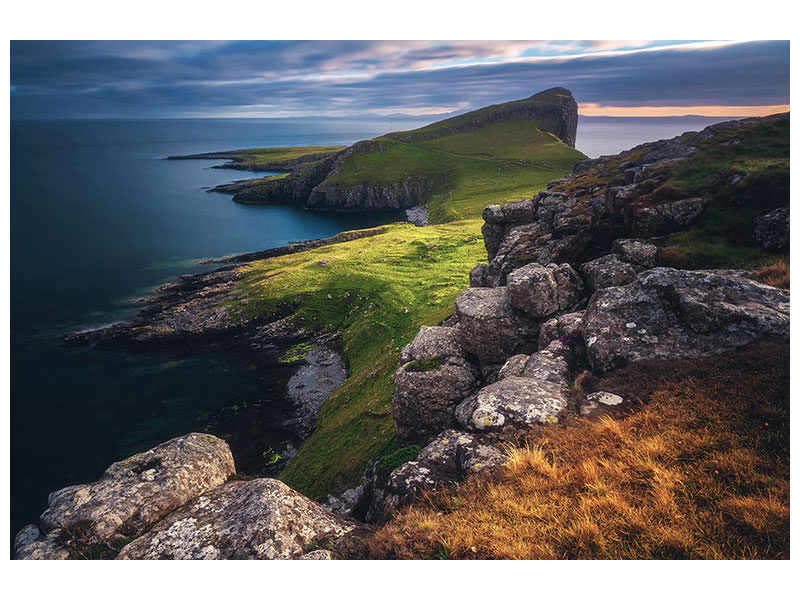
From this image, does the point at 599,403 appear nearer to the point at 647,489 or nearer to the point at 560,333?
the point at 647,489

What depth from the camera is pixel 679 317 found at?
923cm

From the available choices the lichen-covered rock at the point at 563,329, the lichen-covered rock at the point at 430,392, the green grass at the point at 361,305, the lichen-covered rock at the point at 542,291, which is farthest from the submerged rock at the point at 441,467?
the green grass at the point at 361,305

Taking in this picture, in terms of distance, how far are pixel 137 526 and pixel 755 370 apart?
1323 cm

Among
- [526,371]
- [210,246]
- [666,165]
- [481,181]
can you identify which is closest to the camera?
[526,371]

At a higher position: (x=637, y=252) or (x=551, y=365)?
(x=637, y=252)

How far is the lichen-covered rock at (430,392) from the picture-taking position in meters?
14.0

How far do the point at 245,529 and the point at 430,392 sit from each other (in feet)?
26.9

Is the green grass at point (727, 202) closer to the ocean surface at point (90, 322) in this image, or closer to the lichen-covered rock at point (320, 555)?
the ocean surface at point (90, 322)

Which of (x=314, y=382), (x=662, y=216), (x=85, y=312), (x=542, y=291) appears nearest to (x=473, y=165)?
(x=314, y=382)

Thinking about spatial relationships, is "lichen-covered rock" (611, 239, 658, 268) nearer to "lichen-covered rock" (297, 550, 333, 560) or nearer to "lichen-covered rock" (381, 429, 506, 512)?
"lichen-covered rock" (381, 429, 506, 512)

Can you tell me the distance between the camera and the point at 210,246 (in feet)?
246
